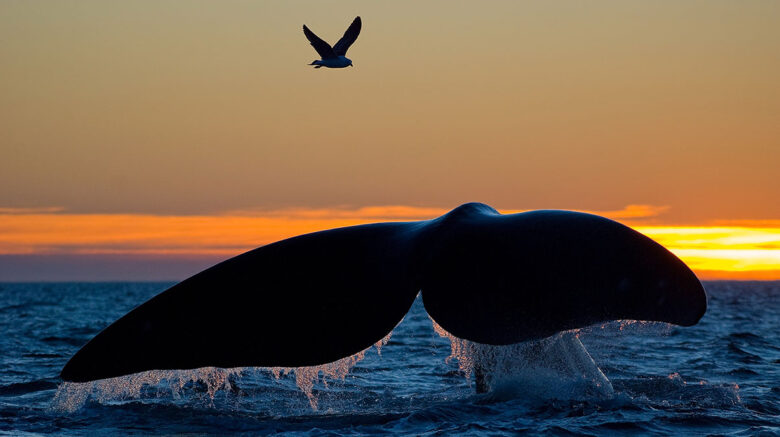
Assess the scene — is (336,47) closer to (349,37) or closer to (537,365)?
(349,37)

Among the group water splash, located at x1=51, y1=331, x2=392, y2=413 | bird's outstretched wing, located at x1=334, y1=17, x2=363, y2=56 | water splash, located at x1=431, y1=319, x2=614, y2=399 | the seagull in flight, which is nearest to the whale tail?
water splash, located at x1=51, y1=331, x2=392, y2=413

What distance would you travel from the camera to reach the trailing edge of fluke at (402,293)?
16.8 feet

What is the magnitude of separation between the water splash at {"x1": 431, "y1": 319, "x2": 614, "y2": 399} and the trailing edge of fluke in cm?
132

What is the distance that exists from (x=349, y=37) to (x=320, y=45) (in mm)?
547

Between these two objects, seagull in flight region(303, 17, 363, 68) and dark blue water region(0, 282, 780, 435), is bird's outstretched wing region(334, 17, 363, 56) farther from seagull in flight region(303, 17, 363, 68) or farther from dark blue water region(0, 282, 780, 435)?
dark blue water region(0, 282, 780, 435)

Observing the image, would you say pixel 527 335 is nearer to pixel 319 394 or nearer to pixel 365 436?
pixel 365 436

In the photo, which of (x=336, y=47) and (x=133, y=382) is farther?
(x=336, y=47)

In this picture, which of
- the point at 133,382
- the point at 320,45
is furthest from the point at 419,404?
the point at 320,45

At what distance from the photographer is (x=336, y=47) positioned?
14.1m

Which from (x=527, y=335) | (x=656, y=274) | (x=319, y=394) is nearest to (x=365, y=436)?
(x=527, y=335)

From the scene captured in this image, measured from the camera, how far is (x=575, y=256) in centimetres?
546

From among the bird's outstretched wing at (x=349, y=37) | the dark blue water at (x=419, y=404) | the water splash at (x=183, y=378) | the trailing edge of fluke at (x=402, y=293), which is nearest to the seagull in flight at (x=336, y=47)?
the bird's outstretched wing at (x=349, y=37)

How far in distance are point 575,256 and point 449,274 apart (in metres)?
0.71

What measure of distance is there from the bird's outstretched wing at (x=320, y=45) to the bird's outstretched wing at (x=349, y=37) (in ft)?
0.42
